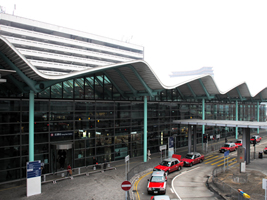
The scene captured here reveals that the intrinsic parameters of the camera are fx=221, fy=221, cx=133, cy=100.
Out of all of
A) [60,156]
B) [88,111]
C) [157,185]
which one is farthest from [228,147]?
[60,156]

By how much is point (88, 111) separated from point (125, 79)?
5.76 metres

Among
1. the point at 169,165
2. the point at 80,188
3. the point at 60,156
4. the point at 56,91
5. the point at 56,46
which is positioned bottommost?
the point at 80,188

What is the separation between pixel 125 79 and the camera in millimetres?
26297

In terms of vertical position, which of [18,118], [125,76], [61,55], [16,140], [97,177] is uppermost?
[61,55]

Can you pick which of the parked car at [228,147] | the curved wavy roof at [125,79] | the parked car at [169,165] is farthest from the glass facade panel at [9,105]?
the parked car at [228,147]

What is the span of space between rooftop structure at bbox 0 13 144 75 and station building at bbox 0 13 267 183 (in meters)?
37.6

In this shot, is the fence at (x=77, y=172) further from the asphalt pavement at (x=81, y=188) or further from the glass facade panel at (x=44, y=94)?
the glass facade panel at (x=44, y=94)

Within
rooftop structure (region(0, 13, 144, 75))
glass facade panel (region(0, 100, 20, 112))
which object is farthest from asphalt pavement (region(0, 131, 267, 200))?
rooftop structure (region(0, 13, 144, 75))

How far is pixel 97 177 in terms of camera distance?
836 inches

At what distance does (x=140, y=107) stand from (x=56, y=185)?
14699mm

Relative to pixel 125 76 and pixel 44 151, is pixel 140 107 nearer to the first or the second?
pixel 125 76

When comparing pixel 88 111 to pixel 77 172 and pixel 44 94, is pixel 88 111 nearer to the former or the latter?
pixel 44 94

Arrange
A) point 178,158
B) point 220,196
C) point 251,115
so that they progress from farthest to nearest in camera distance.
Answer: point 251,115 < point 178,158 < point 220,196

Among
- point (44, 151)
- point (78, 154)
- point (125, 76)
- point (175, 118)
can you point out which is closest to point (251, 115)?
point (175, 118)
